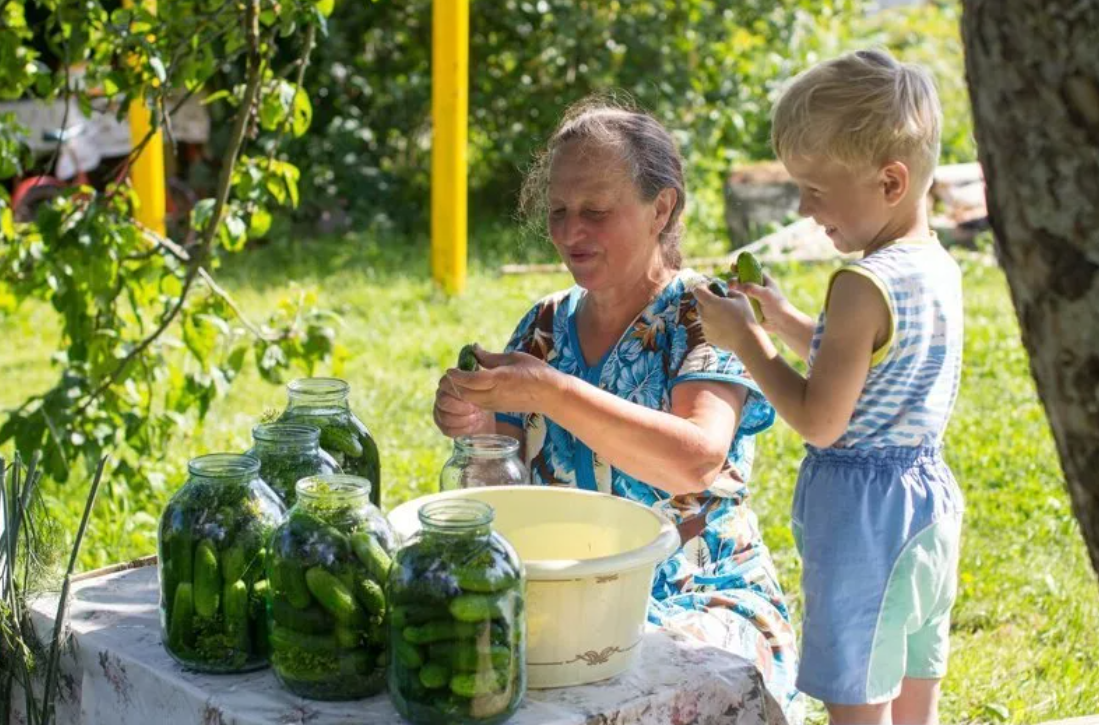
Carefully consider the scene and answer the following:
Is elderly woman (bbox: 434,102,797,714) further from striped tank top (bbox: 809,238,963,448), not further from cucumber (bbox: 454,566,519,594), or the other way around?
cucumber (bbox: 454,566,519,594)

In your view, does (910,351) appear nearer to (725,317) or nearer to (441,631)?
(725,317)

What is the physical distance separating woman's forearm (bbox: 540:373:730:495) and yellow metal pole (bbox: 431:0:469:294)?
4780mm

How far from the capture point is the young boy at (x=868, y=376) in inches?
93.3

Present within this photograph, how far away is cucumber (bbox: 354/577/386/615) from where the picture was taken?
1821 mm

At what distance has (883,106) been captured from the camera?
7.79 ft

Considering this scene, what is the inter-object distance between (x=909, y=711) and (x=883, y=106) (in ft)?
3.57

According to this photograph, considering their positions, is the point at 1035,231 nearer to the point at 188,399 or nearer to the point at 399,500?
the point at 188,399

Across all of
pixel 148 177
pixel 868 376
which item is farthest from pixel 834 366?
pixel 148 177

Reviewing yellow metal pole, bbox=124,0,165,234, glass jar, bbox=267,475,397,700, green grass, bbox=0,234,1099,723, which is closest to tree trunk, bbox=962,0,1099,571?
glass jar, bbox=267,475,397,700

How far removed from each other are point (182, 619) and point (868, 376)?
1.16 metres

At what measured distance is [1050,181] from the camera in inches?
54.7

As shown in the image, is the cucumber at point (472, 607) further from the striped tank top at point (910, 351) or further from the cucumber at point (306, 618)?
the striped tank top at point (910, 351)

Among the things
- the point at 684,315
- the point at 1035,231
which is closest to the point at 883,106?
the point at 684,315

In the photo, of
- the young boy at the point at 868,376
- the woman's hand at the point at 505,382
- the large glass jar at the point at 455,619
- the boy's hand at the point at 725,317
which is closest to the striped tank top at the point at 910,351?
the young boy at the point at 868,376
